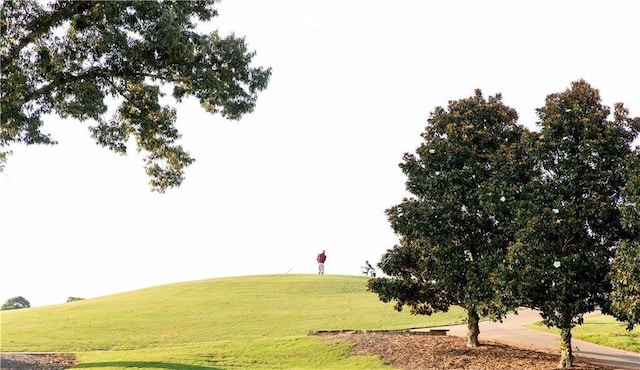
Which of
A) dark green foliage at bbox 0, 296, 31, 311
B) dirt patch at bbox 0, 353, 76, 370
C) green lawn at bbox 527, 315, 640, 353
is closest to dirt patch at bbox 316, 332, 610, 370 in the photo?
green lawn at bbox 527, 315, 640, 353

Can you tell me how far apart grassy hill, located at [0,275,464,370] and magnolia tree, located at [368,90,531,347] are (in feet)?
15.5

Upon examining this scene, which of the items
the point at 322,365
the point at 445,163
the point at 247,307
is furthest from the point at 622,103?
the point at 247,307

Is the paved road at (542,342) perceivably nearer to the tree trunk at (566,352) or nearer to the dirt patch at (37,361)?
the tree trunk at (566,352)

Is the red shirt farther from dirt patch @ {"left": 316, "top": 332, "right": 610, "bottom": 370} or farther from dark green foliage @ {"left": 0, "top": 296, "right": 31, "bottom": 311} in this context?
dark green foliage @ {"left": 0, "top": 296, "right": 31, "bottom": 311}

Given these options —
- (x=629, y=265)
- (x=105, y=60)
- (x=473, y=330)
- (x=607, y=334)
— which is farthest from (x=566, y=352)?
(x=105, y=60)

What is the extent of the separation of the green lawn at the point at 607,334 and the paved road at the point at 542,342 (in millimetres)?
732

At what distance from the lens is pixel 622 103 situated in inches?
938

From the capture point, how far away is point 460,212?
84.8 feet

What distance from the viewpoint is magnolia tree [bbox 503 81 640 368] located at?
22.2m

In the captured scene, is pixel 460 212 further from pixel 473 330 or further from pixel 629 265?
pixel 629 265

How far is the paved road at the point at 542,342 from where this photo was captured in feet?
83.3

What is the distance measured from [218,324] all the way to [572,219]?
82.5 ft

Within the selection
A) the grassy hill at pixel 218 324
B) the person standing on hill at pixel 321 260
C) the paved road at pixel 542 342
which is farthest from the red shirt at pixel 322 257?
the paved road at pixel 542 342

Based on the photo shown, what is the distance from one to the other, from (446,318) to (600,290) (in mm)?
20506
